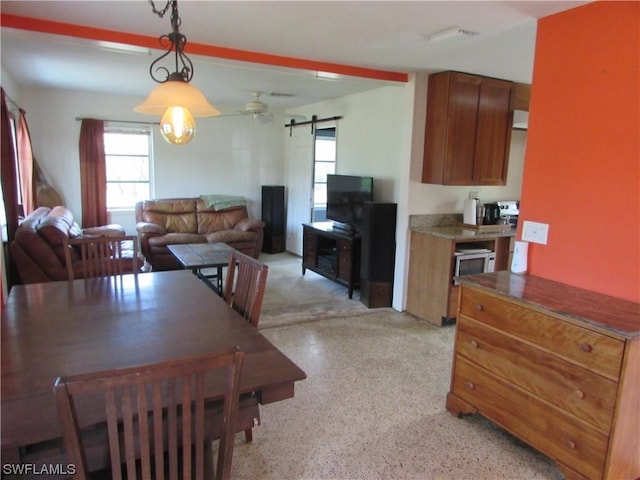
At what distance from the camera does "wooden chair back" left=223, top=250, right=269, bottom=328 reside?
198 cm

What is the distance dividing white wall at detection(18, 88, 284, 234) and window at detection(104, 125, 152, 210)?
149mm

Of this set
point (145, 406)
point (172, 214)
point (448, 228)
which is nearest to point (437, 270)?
point (448, 228)

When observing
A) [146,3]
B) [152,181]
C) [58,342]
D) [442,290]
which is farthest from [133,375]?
[152,181]

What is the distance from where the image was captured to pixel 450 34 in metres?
2.74

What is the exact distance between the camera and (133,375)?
3.27 ft

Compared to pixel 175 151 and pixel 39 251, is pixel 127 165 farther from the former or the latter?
pixel 39 251

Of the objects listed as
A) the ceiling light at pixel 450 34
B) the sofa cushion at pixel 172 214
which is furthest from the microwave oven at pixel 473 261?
the sofa cushion at pixel 172 214

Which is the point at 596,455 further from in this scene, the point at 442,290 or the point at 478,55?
the point at 478,55

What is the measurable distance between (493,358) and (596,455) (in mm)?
604

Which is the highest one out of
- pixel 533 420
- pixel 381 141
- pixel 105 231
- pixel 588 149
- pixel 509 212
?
pixel 381 141

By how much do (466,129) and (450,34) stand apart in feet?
4.43

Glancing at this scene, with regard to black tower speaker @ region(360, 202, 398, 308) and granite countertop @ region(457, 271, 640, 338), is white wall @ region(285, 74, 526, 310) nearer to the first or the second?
black tower speaker @ region(360, 202, 398, 308)

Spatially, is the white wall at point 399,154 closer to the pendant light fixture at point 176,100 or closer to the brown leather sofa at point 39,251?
the pendant light fixture at point 176,100

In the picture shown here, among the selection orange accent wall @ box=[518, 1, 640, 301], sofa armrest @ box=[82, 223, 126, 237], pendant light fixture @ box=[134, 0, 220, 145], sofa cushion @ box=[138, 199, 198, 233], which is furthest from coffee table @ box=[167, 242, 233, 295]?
orange accent wall @ box=[518, 1, 640, 301]
